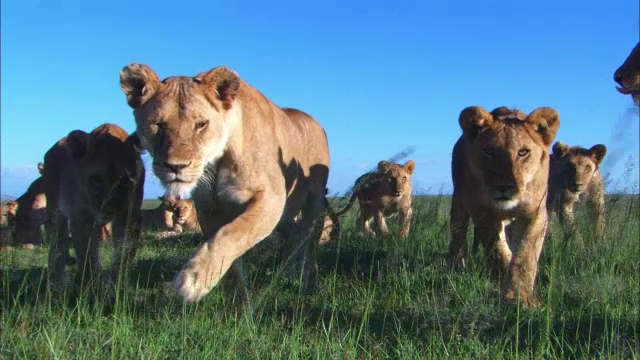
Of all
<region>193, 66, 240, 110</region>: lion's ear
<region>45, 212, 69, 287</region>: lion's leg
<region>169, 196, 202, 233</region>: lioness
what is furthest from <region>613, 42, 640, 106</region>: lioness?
<region>169, 196, 202, 233</region>: lioness

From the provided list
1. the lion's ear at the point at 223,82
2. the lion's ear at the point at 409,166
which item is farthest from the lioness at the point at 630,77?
the lion's ear at the point at 409,166

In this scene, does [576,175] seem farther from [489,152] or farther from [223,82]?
[223,82]


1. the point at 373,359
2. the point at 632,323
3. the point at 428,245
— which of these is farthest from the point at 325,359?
the point at 428,245

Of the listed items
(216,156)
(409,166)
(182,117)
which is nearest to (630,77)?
(216,156)

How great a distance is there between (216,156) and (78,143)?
2135 mm

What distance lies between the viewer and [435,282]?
19.0ft

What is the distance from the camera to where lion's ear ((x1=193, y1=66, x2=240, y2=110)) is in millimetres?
4691

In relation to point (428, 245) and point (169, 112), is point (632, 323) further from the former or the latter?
point (169, 112)

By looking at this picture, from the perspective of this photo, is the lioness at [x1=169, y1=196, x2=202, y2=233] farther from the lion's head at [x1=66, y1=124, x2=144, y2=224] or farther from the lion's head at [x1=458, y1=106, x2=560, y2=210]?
the lion's head at [x1=458, y1=106, x2=560, y2=210]

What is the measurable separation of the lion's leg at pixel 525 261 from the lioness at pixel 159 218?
36.1 ft

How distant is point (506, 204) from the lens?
5.19 m

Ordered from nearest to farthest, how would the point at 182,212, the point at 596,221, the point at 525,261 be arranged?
the point at 525,261 < the point at 596,221 < the point at 182,212

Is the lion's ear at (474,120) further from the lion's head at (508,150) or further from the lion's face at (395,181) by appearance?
the lion's face at (395,181)

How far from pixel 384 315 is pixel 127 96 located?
2224mm
